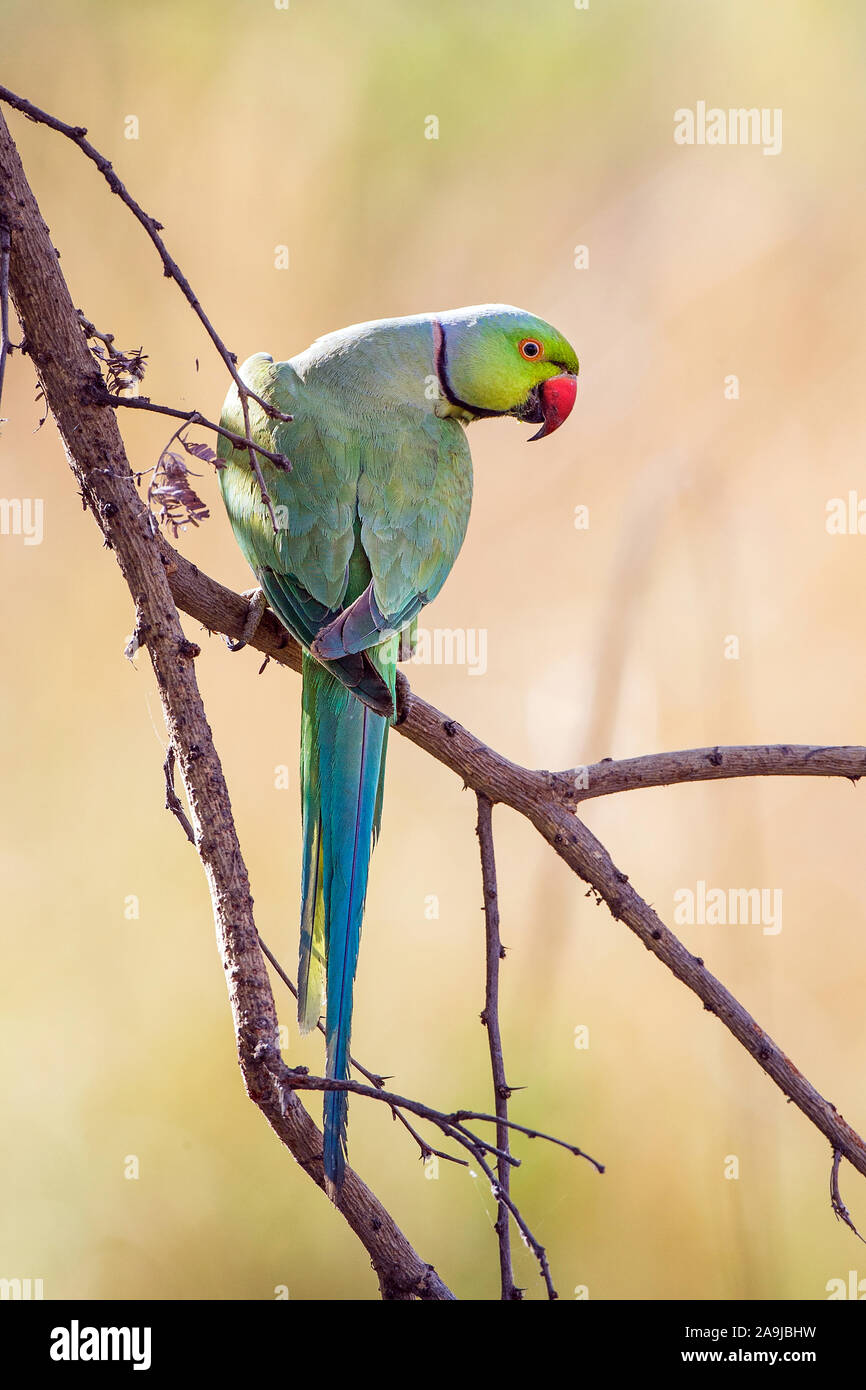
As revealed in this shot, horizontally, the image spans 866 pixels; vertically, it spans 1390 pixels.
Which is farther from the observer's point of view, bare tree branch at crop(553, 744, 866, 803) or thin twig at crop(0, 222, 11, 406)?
bare tree branch at crop(553, 744, 866, 803)

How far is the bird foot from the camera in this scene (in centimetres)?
176

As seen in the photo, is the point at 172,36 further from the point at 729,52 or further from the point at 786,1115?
the point at 786,1115

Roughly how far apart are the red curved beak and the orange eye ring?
0.17 feet

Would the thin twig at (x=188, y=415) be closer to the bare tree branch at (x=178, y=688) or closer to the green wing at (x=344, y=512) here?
the bare tree branch at (x=178, y=688)

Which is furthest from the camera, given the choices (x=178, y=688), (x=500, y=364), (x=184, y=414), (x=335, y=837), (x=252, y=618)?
(x=500, y=364)

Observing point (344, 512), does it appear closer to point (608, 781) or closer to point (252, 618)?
point (252, 618)

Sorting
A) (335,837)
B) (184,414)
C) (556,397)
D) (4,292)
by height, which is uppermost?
(556,397)

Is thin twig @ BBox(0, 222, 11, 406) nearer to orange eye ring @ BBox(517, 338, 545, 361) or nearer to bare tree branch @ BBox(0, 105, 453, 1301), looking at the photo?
bare tree branch @ BBox(0, 105, 453, 1301)

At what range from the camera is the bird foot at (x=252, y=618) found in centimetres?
176

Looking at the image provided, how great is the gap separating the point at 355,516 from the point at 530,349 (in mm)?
566

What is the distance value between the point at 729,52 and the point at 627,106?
33cm

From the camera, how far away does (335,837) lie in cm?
150

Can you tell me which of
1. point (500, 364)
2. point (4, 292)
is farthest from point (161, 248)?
point (500, 364)

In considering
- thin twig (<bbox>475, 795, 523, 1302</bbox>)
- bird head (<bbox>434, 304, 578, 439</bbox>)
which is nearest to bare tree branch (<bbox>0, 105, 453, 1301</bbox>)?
thin twig (<bbox>475, 795, 523, 1302</bbox>)
